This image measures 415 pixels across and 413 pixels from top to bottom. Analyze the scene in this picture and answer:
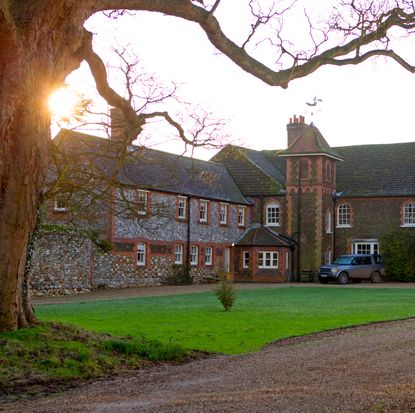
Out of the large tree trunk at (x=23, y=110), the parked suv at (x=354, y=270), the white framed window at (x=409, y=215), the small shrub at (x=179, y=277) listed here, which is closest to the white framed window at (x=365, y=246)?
the white framed window at (x=409, y=215)

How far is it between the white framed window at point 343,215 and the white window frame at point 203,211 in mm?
9712

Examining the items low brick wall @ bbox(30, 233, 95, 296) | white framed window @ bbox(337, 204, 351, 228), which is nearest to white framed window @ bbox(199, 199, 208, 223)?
white framed window @ bbox(337, 204, 351, 228)

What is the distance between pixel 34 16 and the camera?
10734mm

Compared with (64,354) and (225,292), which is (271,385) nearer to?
(64,354)

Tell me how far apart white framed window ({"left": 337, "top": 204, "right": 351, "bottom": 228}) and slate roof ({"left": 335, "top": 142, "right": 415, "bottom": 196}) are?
0.88 m

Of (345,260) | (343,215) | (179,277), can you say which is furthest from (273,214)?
(179,277)

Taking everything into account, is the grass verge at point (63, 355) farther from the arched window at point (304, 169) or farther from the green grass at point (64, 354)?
the arched window at point (304, 169)

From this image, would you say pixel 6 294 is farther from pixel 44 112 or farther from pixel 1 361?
pixel 44 112

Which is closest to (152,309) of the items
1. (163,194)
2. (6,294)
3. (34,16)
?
(6,294)

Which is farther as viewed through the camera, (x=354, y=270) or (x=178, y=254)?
(x=354, y=270)

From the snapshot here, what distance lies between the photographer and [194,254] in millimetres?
43562

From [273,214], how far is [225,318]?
3097 cm

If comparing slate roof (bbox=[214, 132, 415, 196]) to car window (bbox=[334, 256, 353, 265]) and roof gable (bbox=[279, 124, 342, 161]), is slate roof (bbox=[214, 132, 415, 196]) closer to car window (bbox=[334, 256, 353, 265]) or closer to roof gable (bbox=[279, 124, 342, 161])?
roof gable (bbox=[279, 124, 342, 161])

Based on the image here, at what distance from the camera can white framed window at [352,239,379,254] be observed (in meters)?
48.1
